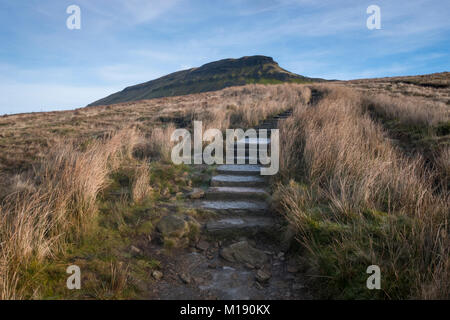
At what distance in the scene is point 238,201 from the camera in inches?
188

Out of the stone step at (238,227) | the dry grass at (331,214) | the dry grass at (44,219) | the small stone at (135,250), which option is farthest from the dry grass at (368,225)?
the dry grass at (44,219)

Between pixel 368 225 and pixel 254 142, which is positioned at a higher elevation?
pixel 254 142

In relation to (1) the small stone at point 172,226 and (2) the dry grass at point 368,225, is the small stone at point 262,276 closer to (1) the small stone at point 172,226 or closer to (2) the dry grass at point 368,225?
(2) the dry grass at point 368,225

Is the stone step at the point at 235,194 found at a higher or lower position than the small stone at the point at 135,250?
higher

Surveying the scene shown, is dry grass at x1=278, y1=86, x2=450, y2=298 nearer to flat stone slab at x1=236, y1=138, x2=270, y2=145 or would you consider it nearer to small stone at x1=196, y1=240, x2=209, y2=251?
small stone at x1=196, y1=240, x2=209, y2=251

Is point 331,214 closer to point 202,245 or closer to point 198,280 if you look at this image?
point 202,245

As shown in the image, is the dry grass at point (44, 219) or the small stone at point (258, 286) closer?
the dry grass at point (44, 219)

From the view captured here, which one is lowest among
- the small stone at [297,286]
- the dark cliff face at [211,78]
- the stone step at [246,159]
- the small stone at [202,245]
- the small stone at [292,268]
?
the small stone at [297,286]

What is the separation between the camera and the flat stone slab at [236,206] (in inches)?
172

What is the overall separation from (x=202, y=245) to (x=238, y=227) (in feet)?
2.02

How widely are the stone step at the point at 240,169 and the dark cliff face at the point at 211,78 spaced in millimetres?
72040

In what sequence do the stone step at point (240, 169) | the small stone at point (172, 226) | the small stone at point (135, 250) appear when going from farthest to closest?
the stone step at point (240, 169)
the small stone at point (172, 226)
the small stone at point (135, 250)

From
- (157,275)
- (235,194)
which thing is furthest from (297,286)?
(235,194)
